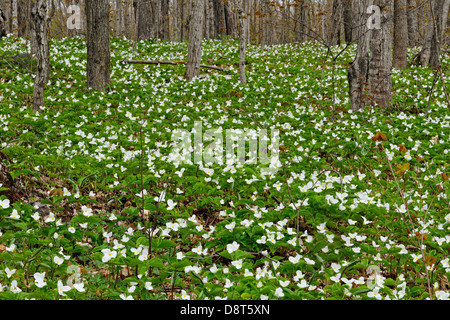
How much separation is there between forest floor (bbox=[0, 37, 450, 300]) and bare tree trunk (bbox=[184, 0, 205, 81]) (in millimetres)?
356

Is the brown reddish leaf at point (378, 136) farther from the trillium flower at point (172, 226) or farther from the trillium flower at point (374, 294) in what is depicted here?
the trillium flower at point (172, 226)

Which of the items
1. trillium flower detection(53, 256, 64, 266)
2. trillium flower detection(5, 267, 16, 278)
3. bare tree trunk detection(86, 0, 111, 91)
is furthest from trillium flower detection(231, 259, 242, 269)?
bare tree trunk detection(86, 0, 111, 91)

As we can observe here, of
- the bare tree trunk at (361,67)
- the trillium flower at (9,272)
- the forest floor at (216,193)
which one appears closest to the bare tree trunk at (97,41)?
the forest floor at (216,193)

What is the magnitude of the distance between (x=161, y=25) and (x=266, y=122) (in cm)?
1294

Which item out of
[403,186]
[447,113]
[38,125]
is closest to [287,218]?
[403,186]

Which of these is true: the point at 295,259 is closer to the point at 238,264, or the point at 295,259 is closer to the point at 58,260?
the point at 238,264

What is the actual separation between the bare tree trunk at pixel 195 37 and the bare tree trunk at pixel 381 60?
422 centimetres

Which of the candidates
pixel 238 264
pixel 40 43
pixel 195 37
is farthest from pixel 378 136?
pixel 195 37

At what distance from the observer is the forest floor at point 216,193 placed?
255 centimetres

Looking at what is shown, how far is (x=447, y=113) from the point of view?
23.3ft

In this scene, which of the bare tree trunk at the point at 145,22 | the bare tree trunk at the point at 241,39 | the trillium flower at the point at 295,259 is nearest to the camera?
the trillium flower at the point at 295,259

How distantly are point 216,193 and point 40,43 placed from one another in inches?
184

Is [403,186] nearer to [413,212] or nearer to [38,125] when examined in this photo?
[413,212]

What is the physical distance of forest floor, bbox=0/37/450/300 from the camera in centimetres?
255
